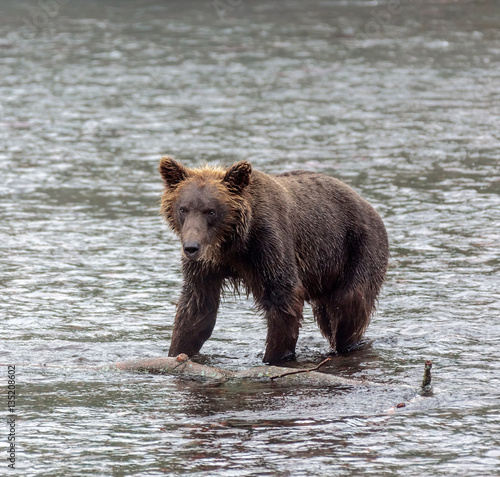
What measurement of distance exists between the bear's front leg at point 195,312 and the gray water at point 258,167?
1.11 ft

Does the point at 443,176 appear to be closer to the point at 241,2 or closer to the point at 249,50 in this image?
the point at 249,50

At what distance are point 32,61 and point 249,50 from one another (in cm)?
504

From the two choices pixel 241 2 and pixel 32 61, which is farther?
pixel 241 2

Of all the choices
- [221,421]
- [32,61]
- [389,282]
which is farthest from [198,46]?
[221,421]

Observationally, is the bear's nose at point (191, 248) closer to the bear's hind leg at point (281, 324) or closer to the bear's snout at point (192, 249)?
the bear's snout at point (192, 249)

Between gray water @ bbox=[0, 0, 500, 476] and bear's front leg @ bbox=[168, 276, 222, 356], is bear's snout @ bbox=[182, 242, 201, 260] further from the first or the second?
gray water @ bbox=[0, 0, 500, 476]

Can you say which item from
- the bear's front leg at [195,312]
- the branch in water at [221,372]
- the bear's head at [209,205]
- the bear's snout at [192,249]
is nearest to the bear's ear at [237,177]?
the bear's head at [209,205]

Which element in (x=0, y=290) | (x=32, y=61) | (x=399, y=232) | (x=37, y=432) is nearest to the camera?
(x=37, y=432)

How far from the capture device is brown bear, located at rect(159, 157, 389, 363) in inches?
318

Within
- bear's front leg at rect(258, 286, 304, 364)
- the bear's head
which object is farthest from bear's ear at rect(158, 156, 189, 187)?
bear's front leg at rect(258, 286, 304, 364)

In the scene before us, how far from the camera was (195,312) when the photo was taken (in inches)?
337

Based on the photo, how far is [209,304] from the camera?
859cm

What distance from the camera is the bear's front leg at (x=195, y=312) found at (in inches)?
336

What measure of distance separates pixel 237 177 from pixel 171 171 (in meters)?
0.52
